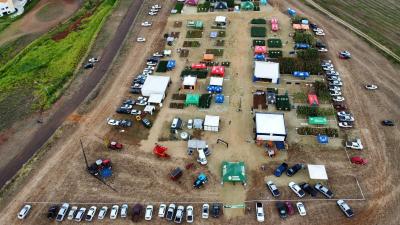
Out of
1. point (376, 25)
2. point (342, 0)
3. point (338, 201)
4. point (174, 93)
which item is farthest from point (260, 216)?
point (342, 0)

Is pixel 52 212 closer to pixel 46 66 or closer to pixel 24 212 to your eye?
pixel 24 212

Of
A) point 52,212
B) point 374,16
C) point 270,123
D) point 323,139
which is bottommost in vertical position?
point 52,212

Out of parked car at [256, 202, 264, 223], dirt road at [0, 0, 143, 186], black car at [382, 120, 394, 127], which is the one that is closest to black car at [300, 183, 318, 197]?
parked car at [256, 202, 264, 223]

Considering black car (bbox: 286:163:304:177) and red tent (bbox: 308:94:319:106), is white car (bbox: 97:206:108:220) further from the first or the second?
red tent (bbox: 308:94:319:106)

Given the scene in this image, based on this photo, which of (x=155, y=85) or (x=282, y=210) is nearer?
(x=282, y=210)

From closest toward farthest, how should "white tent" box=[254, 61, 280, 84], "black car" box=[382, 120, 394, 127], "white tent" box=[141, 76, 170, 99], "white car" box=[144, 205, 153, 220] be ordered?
"white car" box=[144, 205, 153, 220] < "black car" box=[382, 120, 394, 127] < "white tent" box=[141, 76, 170, 99] < "white tent" box=[254, 61, 280, 84]

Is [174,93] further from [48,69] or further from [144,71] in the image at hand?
[48,69]

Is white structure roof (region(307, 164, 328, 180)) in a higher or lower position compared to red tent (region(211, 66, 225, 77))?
lower

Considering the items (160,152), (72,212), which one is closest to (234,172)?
(160,152)
